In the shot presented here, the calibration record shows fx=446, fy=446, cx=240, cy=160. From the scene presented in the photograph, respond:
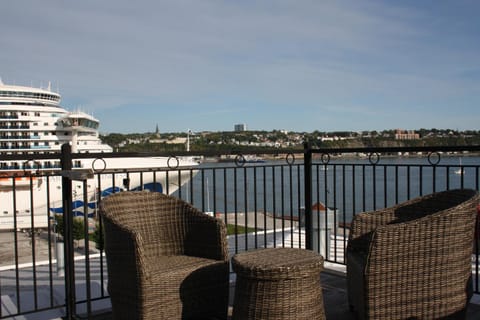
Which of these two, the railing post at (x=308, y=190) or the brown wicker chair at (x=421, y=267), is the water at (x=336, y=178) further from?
the brown wicker chair at (x=421, y=267)

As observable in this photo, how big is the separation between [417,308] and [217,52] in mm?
21723

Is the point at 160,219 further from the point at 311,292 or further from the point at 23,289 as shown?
the point at 23,289

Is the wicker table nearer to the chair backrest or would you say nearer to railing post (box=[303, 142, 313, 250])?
the chair backrest

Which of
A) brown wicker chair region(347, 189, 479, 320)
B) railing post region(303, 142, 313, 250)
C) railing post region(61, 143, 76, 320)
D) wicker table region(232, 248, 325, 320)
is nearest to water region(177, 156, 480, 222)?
railing post region(303, 142, 313, 250)

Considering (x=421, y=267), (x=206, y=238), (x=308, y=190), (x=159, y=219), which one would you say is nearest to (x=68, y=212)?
(x=159, y=219)

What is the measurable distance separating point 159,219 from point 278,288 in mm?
1054

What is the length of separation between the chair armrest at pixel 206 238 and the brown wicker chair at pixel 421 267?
808 mm

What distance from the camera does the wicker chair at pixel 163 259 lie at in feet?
7.55

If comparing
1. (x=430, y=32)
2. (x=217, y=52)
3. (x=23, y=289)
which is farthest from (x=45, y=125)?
(x=23, y=289)

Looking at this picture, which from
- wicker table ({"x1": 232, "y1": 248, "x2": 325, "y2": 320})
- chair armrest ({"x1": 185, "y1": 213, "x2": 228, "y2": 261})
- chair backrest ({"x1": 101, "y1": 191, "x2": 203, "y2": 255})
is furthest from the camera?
chair backrest ({"x1": 101, "y1": 191, "x2": 203, "y2": 255})

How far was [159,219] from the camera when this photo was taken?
2.86 m

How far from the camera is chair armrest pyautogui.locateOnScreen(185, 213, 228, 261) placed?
2627mm

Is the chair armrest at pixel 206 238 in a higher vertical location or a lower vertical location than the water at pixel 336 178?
lower

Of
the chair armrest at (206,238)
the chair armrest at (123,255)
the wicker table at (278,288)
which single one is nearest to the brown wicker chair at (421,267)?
the wicker table at (278,288)
